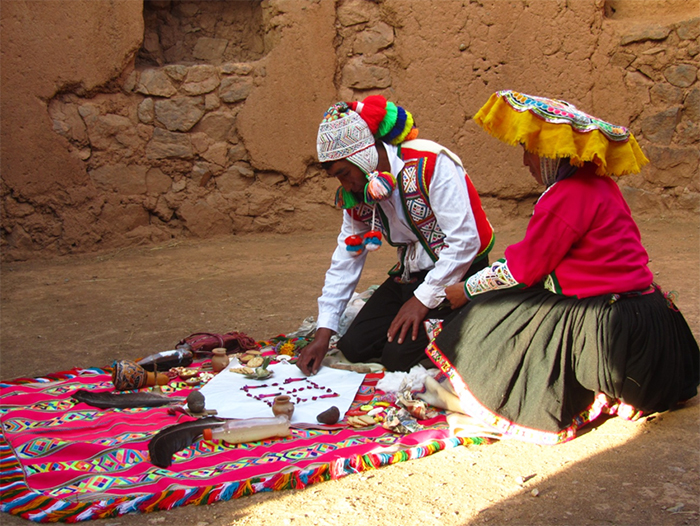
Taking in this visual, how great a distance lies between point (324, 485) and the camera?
220cm

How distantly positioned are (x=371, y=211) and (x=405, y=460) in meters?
1.38

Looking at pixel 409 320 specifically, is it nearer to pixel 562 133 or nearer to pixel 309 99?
pixel 562 133

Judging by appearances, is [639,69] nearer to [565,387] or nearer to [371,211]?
[371,211]

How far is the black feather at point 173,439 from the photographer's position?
2330mm

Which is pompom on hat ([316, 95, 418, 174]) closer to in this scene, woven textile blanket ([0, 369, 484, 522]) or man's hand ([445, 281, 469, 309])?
man's hand ([445, 281, 469, 309])

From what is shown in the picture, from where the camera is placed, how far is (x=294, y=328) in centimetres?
416

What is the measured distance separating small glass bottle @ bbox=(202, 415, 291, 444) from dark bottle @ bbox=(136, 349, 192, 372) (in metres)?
0.82

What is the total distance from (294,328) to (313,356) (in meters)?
0.93

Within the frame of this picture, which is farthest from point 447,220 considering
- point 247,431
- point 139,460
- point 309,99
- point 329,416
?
point 309,99

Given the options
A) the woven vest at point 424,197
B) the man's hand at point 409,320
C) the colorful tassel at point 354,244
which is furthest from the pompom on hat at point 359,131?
the man's hand at point 409,320

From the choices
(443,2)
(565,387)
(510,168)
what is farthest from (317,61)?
(565,387)

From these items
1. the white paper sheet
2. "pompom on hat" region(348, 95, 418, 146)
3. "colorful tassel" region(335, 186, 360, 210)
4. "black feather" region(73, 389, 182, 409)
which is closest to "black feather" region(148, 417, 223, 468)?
the white paper sheet

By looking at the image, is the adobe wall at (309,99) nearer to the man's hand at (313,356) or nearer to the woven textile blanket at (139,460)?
the man's hand at (313,356)

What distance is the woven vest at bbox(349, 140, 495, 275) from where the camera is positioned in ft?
10.1
